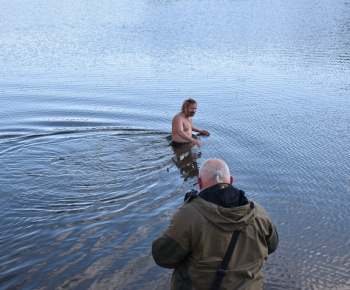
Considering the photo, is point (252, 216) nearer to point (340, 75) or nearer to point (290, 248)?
point (290, 248)

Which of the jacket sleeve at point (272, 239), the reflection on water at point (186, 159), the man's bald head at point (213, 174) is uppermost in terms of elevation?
the man's bald head at point (213, 174)

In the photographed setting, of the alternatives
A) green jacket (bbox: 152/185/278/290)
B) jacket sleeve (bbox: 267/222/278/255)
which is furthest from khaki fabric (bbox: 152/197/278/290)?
jacket sleeve (bbox: 267/222/278/255)

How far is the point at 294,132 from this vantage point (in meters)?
11.8

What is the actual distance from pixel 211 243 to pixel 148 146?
7.40 m

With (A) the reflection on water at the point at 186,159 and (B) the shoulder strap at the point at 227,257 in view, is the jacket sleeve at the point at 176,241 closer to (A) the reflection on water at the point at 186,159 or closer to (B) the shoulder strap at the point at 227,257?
(B) the shoulder strap at the point at 227,257

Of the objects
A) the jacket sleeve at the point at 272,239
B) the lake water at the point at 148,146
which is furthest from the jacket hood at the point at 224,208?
the lake water at the point at 148,146

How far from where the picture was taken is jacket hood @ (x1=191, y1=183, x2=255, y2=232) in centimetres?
342

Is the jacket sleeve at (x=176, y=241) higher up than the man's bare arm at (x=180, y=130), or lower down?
higher up

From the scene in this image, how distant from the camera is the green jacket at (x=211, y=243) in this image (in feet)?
11.3

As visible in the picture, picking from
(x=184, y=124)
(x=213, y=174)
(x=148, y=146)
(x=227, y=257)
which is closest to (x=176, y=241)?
(x=227, y=257)

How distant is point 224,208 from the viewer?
343 centimetres

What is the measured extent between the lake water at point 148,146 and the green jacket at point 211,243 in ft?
7.21

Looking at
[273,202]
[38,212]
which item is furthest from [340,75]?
[38,212]

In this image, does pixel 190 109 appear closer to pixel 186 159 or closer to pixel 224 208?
pixel 186 159
